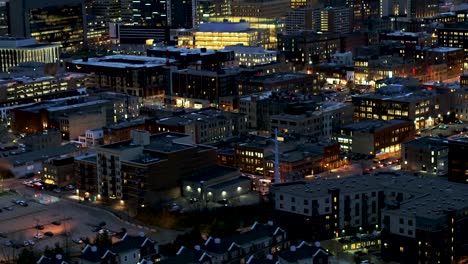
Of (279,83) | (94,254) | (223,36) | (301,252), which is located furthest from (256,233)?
(223,36)

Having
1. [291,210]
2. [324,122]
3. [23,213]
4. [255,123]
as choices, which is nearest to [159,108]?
[255,123]

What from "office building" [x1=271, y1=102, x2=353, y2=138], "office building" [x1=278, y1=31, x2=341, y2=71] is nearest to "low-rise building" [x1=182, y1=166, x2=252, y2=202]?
"office building" [x1=271, y1=102, x2=353, y2=138]

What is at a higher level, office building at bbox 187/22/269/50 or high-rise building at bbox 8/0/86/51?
high-rise building at bbox 8/0/86/51

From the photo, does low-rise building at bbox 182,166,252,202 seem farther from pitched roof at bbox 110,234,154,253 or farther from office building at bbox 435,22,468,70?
office building at bbox 435,22,468,70

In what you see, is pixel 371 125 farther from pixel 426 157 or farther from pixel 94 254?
pixel 94 254

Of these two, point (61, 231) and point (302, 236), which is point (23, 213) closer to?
point (61, 231)

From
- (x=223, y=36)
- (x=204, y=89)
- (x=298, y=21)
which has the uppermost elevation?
(x=298, y=21)
